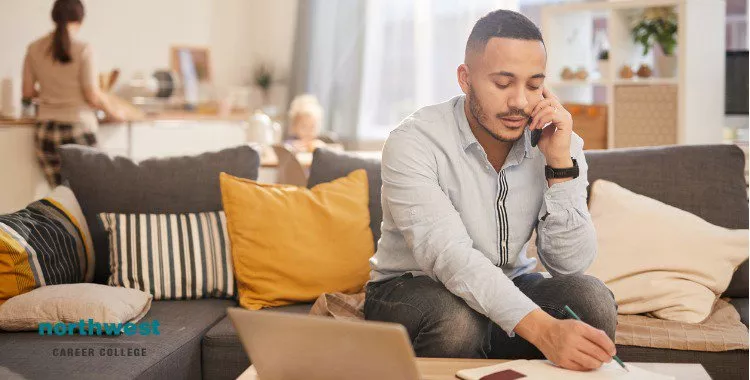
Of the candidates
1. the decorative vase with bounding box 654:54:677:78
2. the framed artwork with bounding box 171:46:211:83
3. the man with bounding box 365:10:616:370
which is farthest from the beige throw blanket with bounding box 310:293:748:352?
the framed artwork with bounding box 171:46:211:83

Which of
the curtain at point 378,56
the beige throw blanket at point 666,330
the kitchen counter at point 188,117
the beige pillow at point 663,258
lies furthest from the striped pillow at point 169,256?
the curtain at point 378,56

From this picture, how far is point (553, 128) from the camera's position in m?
2.06

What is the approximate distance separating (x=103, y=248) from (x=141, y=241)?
161mm

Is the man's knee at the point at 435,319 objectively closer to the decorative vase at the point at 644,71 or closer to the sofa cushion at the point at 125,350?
the sofa cushion at the point at 125,350

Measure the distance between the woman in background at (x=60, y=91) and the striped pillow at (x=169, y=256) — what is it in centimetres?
252

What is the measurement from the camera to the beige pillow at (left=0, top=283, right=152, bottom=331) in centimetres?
233

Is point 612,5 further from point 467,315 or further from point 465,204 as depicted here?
point 467,315

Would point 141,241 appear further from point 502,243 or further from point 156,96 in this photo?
point 156,96

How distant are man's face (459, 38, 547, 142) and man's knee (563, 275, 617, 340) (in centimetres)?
35

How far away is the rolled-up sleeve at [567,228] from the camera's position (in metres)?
2.03

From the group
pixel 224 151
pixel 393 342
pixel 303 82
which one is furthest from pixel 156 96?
pixel 393 342

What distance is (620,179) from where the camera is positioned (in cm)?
278

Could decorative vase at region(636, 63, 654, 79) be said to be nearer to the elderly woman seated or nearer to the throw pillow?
the elderly woman seated

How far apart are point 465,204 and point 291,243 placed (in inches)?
29.0
